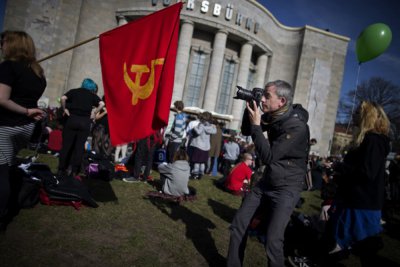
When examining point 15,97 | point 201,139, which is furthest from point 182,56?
point 15,97

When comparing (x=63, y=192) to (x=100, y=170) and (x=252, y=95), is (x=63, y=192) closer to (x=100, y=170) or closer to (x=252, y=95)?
(x=100, y=170)

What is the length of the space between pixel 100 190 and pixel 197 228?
2.27 metres

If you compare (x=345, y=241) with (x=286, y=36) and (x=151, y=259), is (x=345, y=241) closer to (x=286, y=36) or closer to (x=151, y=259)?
(x=151, y=259)

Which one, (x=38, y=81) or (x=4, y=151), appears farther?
(x=38, y=81)

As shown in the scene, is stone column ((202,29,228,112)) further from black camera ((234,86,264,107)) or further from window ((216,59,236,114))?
black camera ((234,86,264,107))

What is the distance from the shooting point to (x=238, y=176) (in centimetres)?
705

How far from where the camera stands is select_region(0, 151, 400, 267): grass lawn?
9.06 feet

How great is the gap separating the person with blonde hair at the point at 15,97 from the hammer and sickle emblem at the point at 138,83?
1.05 m

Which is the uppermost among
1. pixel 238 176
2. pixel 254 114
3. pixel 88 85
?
pixel 88 85

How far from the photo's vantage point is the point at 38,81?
2934mm

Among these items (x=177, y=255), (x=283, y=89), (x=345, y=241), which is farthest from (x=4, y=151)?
(x=345, y=241)

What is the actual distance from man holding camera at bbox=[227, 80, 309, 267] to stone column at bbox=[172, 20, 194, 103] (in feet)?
52.0

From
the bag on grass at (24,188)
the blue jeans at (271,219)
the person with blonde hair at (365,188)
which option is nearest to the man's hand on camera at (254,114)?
the blue jeans at (271,219)

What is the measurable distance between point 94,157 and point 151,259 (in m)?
4.10
